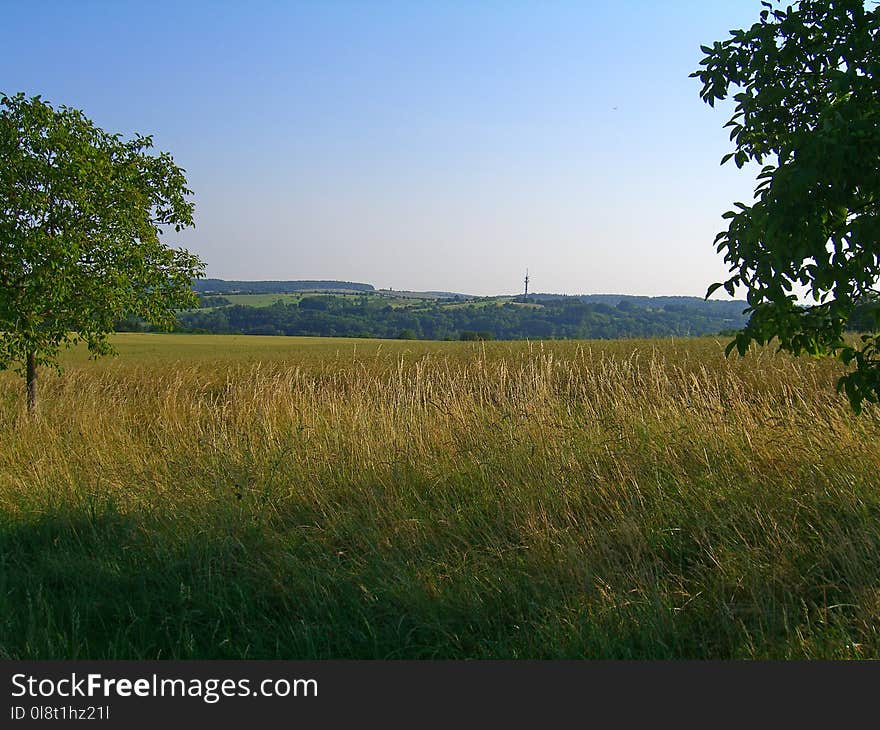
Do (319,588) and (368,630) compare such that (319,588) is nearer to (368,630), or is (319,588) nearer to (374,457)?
(368,630)

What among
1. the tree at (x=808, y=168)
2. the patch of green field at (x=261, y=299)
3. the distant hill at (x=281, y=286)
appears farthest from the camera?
the distant hill at (x=281, y=286)

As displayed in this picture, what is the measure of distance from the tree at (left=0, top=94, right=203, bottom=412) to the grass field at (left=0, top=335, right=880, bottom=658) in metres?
1.90

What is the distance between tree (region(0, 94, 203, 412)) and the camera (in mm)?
8547

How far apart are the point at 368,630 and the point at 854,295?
123 inches

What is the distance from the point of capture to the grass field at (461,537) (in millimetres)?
3752

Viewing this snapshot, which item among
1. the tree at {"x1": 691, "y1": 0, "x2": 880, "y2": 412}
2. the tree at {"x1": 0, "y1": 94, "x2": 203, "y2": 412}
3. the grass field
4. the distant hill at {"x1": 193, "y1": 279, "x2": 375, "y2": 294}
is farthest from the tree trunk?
the distant hill at {"x1": 193, "y1": 279, "x2": 375, "y2": 294}

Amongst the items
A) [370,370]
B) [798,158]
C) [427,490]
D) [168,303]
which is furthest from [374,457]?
[370,370]

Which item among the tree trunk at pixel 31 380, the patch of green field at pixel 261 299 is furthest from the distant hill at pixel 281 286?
the tree trunk at pixel 31 380

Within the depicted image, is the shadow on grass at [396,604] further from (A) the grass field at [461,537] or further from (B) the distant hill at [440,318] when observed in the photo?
(B) the distant hill at [440,318]

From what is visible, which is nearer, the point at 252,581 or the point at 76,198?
the point at 252,581

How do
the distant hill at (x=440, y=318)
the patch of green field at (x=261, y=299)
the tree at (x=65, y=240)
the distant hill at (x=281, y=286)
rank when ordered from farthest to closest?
the distant hill at (x=281, y=286), the patch of green field at (x=261, y=299), the distant hill at (x=440, y=318), the tree at (x=65, y=240)

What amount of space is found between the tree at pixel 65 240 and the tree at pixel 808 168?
24.7ft

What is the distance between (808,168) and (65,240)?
8.46 meters

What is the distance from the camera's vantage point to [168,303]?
32.0 ft
